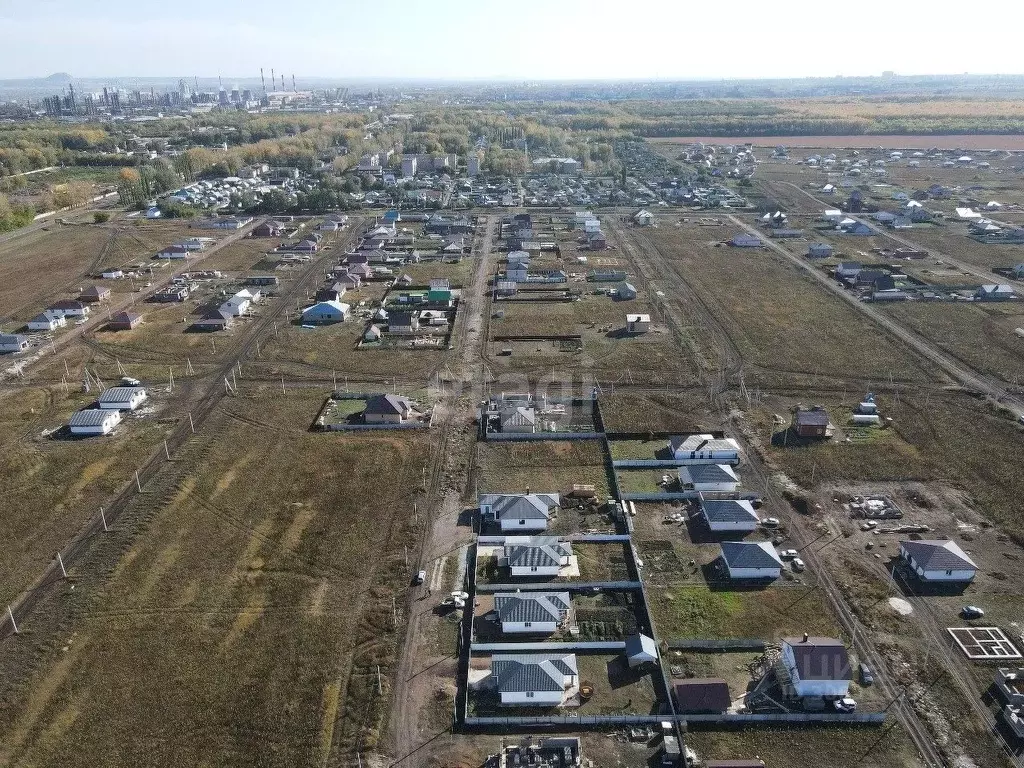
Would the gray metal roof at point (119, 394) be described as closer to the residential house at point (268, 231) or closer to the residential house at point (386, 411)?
the residential house at point (386, 411)

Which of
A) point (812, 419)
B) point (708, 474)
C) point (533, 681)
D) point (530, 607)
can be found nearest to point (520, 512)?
point (530, 607)

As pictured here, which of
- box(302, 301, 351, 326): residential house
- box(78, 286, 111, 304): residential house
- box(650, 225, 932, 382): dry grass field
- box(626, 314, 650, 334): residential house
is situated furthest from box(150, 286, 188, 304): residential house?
box(650, 225, 932, 382): dry grass field

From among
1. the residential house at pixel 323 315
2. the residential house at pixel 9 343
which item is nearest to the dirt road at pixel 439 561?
the residential house at pixel 323 315

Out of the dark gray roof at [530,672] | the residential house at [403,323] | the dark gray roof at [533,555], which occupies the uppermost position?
the residential house at [403,323]

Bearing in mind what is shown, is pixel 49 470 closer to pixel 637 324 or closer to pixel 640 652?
pixel 640 652

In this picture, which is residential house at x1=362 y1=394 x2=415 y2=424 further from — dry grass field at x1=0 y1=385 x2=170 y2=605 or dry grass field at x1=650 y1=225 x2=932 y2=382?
dry grass field at x1=650 y1=225 x2=932 y2=382

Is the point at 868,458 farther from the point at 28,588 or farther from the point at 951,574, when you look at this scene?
the point at 28,588
